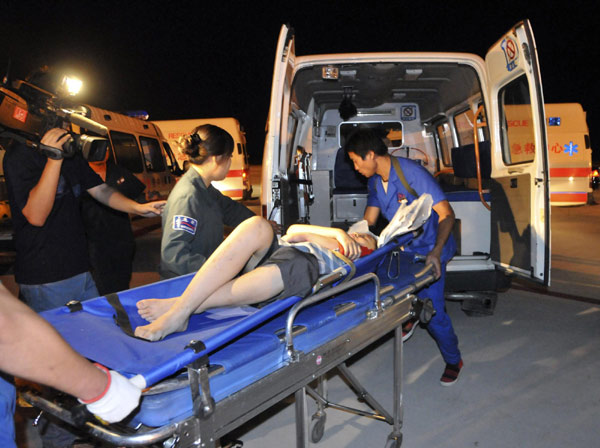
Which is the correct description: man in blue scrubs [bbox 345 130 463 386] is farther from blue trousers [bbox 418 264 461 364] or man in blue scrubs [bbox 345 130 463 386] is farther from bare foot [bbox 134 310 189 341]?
bare foot [bbox 134 310 189 341]

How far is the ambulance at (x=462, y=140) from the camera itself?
342 centimetres

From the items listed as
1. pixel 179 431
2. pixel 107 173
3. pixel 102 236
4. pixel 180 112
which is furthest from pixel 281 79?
pixel 180 112

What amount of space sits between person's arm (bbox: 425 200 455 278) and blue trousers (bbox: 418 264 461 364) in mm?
203

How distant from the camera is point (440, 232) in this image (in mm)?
2963

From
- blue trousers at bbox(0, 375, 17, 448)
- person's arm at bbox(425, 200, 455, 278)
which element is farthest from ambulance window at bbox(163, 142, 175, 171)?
blue trousers at bbox(0, 375, 17, 448)

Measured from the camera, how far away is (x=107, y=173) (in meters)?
3.42

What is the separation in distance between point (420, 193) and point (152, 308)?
6.47ft

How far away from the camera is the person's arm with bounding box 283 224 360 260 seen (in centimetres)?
244

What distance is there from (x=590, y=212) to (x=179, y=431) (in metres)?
13.2

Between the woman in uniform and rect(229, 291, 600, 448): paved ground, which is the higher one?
the woman in uniform

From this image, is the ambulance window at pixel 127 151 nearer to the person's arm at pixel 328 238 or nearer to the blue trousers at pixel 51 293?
the blue trousers at pixel 51 293

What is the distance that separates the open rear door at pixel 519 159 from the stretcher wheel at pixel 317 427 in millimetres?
1943

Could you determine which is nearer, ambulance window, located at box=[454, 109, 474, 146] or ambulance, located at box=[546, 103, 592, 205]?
ambulance window, located at box=[454, 109, 474, 146]

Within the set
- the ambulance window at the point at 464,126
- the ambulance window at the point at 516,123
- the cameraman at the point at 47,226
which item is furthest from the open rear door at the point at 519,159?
the cameraman at the point at 47,226
